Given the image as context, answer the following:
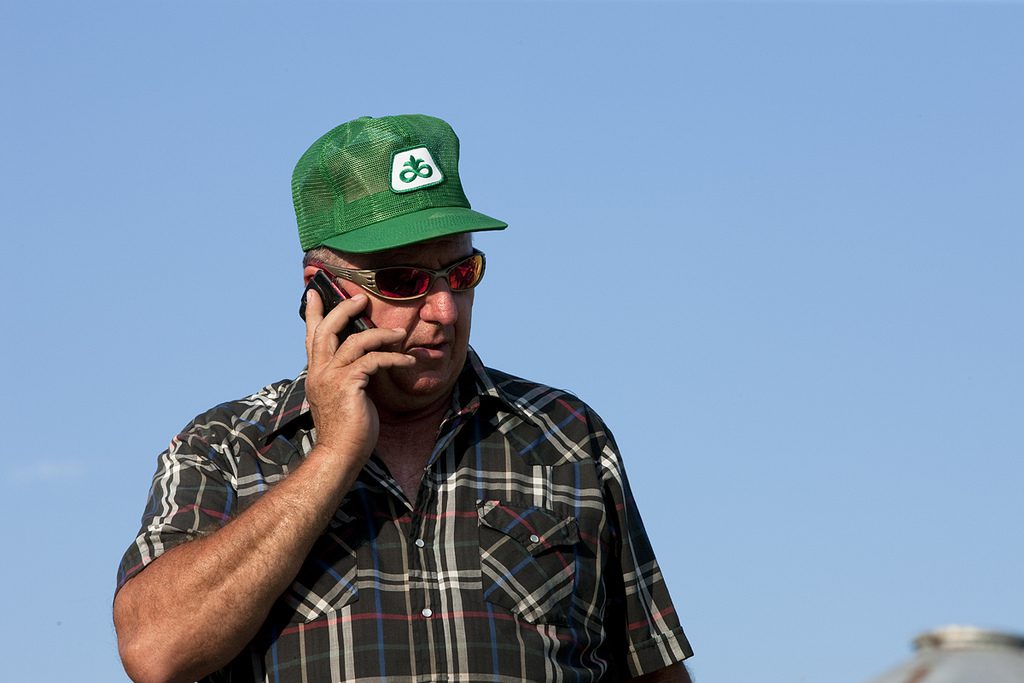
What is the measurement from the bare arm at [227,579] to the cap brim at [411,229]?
760mm

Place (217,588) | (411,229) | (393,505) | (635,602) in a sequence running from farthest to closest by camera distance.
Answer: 1. (635,602)
2. (411,229)
3. (393,505)
4. (217,588)

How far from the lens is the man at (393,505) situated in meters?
4.69

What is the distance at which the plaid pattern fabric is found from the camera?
4805 mm

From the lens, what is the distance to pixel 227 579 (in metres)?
4.62

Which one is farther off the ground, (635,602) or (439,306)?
(439,306)

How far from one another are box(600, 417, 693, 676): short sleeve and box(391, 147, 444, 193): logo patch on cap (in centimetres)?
121

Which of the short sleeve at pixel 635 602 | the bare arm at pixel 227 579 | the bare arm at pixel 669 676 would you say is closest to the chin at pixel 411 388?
the bare arm at pixel 227 579

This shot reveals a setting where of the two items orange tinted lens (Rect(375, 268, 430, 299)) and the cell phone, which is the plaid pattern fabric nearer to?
the cell phone

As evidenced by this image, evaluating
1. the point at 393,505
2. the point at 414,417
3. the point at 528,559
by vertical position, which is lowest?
the point at 528,559

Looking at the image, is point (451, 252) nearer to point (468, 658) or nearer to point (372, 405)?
point (372, 405)

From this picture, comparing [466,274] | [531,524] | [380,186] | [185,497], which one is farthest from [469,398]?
[185,497]

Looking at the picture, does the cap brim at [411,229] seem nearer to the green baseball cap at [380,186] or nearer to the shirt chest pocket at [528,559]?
the green baseball cap at [380,186]

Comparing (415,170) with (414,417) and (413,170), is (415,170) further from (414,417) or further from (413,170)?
(414,417)

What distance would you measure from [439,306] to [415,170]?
65cm
